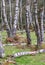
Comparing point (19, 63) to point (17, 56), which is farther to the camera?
point (17, 56)

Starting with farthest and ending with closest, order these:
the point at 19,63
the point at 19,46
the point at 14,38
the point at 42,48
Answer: the point at 14,38, the point at 19,46, the point at 42,48, the point at 19,63

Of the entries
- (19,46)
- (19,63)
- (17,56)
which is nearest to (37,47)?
(19,46)

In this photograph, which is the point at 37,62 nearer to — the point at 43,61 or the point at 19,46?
the point at 43,61

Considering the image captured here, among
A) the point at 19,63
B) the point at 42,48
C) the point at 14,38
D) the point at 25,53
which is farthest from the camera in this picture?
the point at 14,38

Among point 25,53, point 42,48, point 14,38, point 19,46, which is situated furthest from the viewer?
point 14,38

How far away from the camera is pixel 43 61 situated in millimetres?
8023

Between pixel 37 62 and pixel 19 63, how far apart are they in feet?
2.01

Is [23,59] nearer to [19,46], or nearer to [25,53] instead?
[25,53]

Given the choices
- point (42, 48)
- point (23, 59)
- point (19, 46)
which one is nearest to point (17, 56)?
point (23, 59)

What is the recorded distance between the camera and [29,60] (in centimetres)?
823

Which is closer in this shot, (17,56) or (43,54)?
(17,56)

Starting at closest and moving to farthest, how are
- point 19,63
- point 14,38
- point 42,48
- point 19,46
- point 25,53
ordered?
point 19,63, point 25,53, point 42,48, point 19,46, point 14,38

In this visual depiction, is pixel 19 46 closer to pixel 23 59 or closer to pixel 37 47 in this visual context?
pixel 37 47

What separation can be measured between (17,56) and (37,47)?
1.91 m
